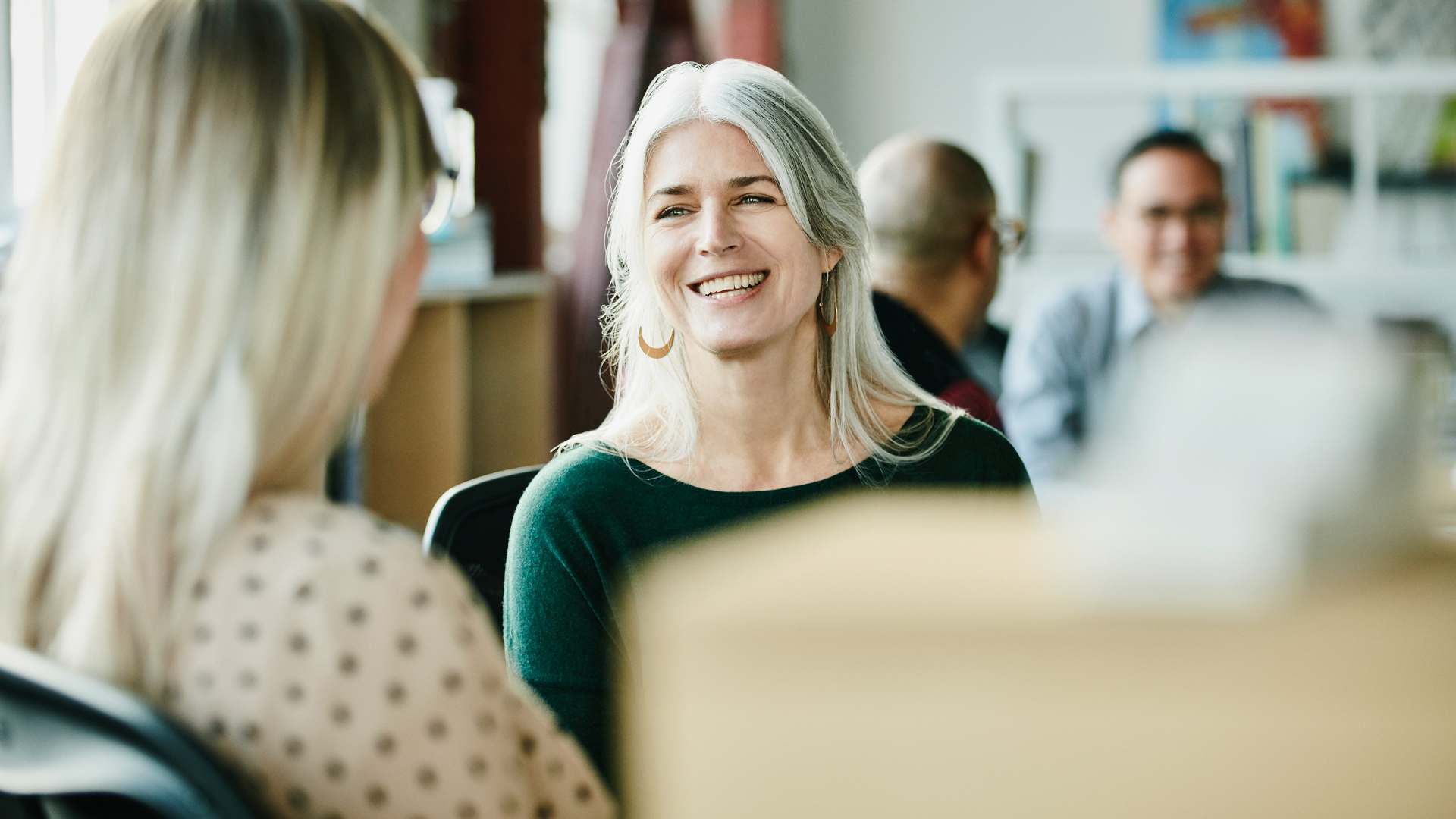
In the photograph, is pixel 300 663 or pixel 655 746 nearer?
pixel 655 746

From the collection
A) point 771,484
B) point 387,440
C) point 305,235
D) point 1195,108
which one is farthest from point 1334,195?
point 305,235

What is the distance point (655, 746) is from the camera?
Result: 42 centimetres

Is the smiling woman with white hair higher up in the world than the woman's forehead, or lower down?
lower down

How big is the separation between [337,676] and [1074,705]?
431 mm

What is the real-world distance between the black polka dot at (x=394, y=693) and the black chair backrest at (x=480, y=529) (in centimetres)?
69

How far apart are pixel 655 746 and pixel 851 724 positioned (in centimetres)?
6

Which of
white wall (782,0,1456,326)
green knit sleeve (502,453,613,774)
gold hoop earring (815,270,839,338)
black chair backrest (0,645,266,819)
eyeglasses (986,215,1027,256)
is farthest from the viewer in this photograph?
white wall (782,0,1456,326)

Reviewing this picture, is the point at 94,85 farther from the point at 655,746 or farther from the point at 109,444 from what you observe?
the point at 655,746

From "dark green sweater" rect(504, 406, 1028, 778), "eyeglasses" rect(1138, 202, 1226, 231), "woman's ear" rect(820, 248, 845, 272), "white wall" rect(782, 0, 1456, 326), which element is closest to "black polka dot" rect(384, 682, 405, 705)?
"dark green sweater" rect(504, 406, 1028, 778)

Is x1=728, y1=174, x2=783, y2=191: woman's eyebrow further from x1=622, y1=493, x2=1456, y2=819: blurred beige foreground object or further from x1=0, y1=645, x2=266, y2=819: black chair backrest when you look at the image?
x1=622, y1=493, x2=1456, y2=819: blurred beige foreground object

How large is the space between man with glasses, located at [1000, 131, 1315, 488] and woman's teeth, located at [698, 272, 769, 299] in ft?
4.89

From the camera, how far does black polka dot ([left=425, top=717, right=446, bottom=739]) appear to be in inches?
28.4

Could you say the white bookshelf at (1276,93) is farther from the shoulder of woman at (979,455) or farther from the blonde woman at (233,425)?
the blonde woman at (233,425)

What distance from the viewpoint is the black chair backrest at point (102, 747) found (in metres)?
0.63
